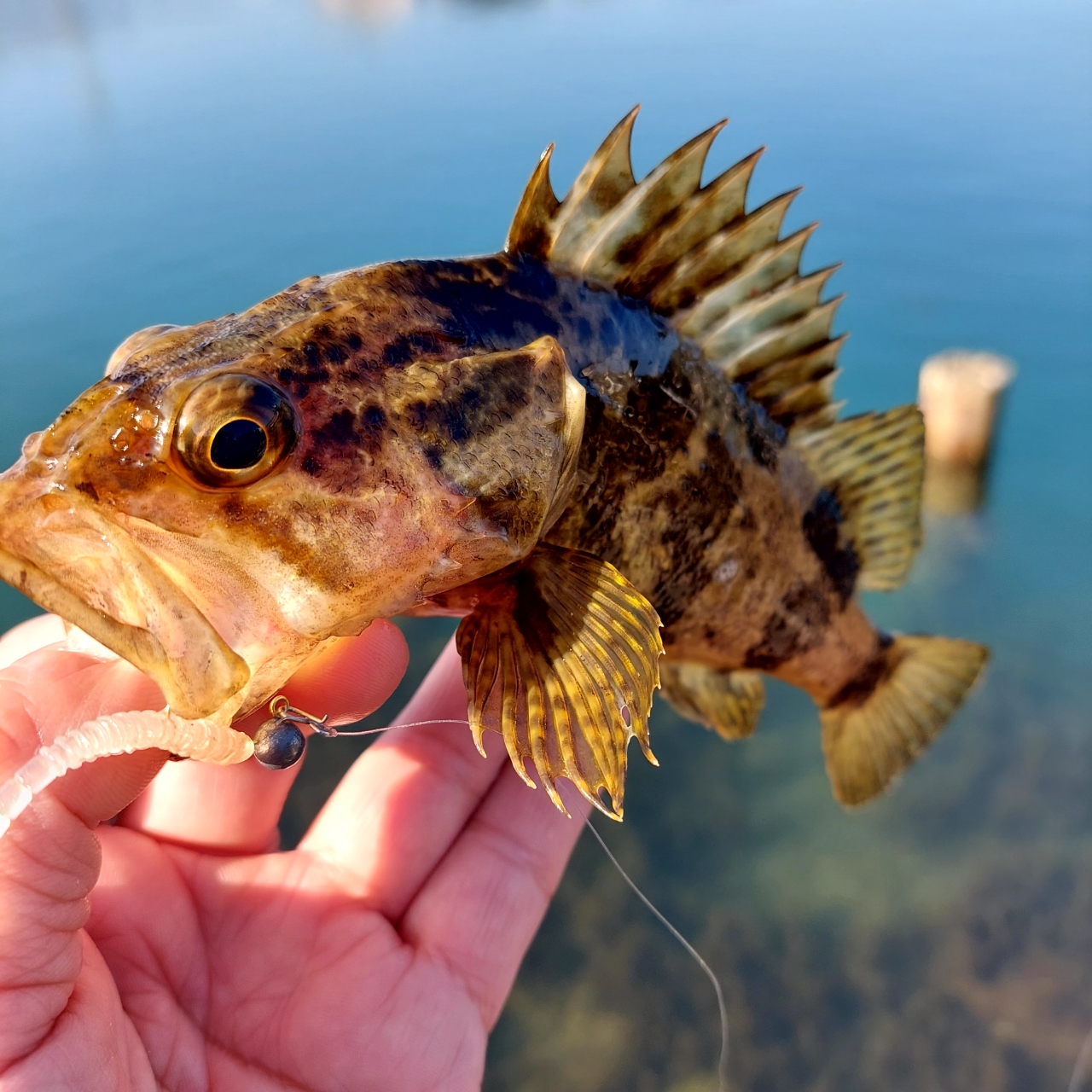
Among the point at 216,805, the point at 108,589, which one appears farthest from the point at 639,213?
the point at 216,805

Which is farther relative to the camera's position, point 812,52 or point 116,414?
point 812,52

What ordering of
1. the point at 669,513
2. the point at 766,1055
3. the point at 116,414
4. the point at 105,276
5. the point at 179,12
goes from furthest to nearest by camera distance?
the point at 179,12
the point at 105,276
the point at 766,1055
the point at 669,513
the point at 116,414

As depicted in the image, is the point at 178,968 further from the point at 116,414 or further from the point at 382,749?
the point at 116,414

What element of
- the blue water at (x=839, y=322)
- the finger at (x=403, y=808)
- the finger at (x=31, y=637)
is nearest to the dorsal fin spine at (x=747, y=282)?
the finger at (x=403, y=808)

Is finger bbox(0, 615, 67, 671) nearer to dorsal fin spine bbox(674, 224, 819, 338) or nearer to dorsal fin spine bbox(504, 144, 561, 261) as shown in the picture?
dorsal fin spine bbox(504, 144, 561, 261)

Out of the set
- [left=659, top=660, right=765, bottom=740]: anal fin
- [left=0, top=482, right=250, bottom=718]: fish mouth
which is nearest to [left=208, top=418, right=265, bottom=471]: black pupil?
[left=0, top=482, right=250, bottom=718]: fish mouth

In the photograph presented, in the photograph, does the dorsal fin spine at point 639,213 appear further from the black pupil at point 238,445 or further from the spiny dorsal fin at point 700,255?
the black pupil at point 238,445

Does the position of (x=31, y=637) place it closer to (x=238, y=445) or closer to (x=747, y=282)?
(x=238, y=445)

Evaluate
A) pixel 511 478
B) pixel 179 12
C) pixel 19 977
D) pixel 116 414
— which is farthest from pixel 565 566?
pixel 179 12
